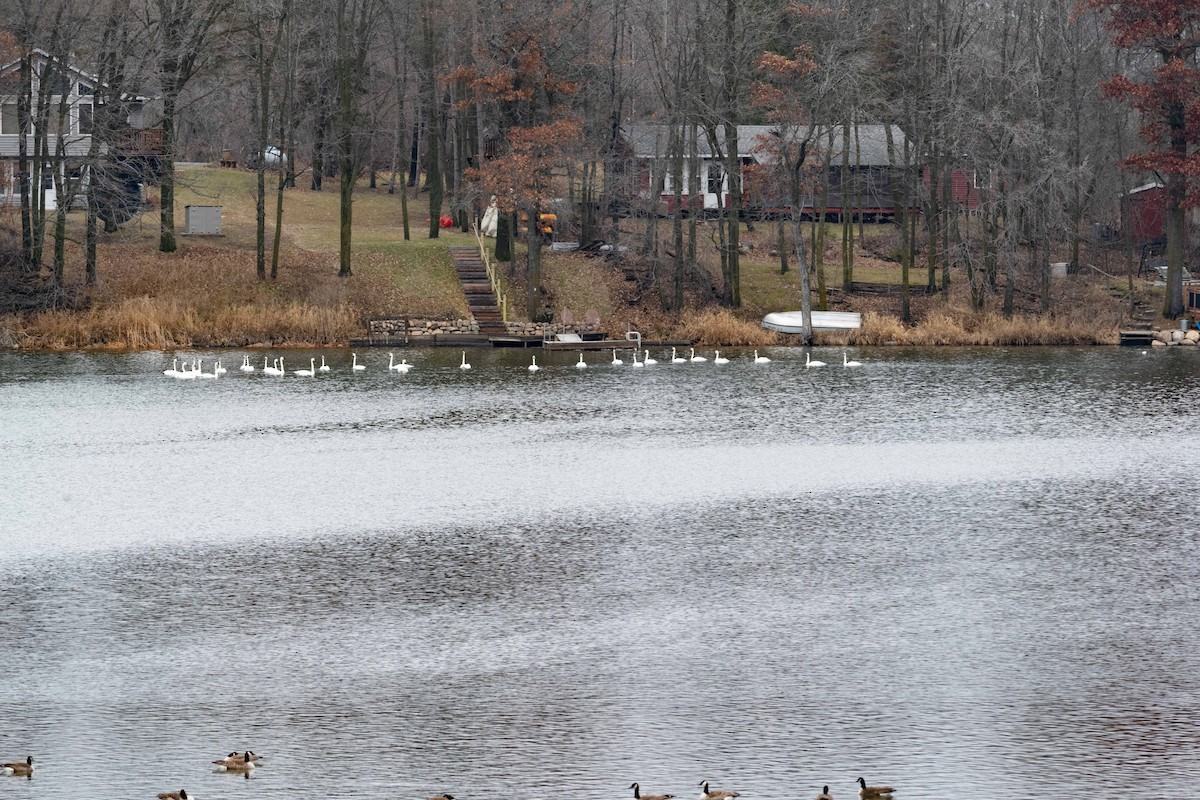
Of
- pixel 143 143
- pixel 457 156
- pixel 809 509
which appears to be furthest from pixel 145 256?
pixel 809 509

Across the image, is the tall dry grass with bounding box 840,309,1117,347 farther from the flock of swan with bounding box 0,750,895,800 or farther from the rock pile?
the flock of swan with bounding box 0,750,895,800

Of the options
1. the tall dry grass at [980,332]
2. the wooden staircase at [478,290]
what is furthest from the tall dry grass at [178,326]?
the tall dry grass at [980,332]

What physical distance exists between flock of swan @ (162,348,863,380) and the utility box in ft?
54.9

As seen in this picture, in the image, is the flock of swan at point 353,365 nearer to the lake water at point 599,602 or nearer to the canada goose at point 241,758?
the lake water at point 599,602

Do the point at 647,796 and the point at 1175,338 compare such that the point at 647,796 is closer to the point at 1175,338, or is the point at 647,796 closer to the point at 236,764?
the point at 236,764

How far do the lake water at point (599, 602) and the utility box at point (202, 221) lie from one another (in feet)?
101

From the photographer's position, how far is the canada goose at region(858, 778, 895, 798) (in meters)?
15.1

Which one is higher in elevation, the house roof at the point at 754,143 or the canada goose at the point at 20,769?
the house roof at the point at 754,143

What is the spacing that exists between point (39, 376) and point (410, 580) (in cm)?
3187

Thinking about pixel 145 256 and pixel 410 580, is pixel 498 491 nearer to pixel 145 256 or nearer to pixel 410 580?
pixel 410 580

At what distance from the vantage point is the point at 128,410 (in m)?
44.1

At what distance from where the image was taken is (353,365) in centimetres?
5512

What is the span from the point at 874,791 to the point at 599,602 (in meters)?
8.31

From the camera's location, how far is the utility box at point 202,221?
73.4 metres
